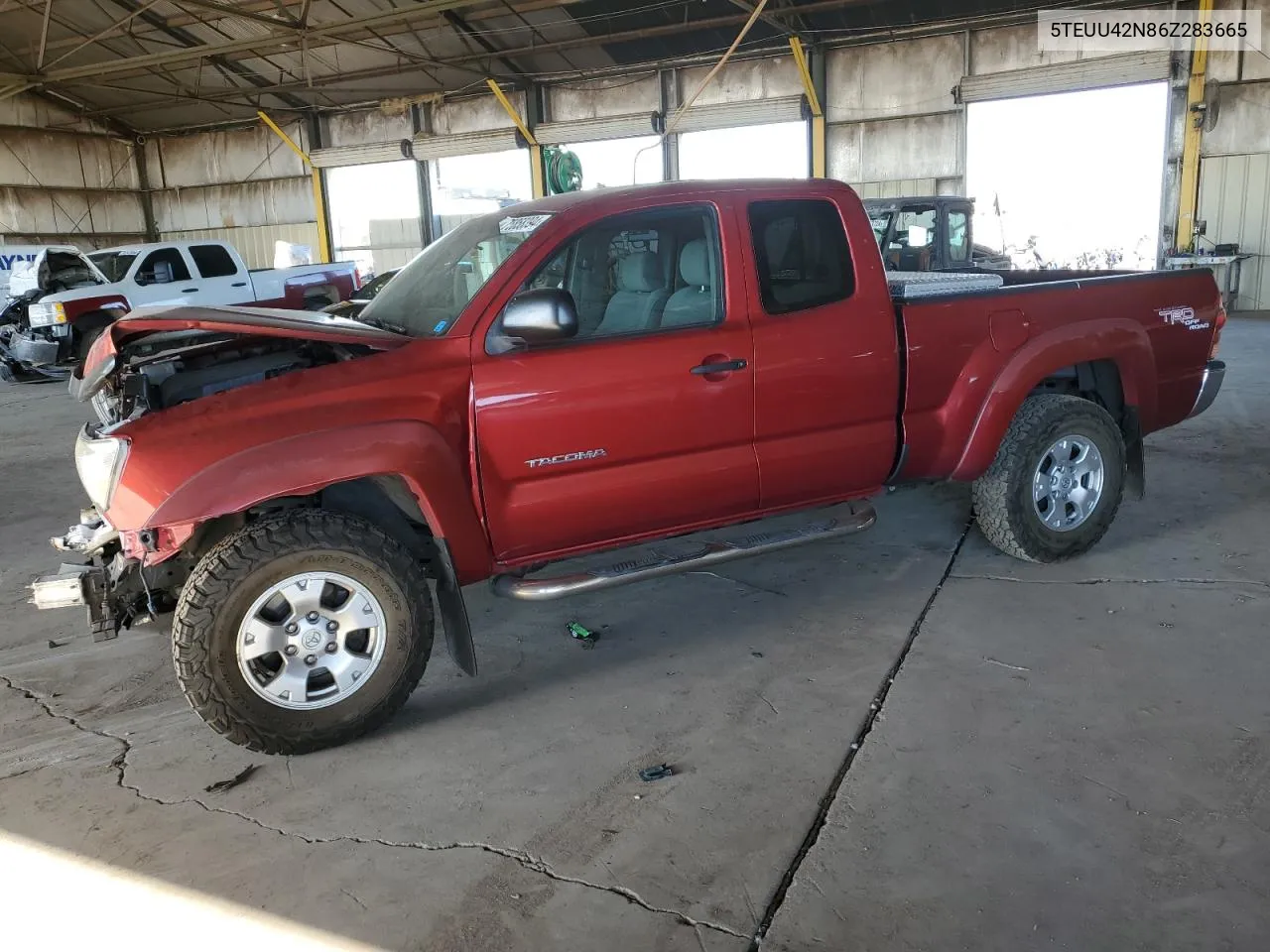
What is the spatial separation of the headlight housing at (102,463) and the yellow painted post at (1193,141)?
687 inches

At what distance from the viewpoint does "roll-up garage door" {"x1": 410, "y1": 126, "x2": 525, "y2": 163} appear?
21297 millimetres

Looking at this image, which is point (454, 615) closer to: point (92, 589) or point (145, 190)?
point (92, 589)

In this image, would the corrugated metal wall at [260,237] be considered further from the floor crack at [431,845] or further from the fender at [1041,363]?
the floor crack at [431,845]

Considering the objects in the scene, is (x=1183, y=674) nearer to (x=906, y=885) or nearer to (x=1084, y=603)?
(x=1084, y=603)

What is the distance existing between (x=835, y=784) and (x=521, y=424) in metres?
1.56

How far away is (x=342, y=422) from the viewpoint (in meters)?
3.09

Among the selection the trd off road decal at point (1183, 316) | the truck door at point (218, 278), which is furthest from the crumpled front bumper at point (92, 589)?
the truck door at point (218, 278)

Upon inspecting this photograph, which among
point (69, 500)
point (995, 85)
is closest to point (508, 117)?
point (995, 85)

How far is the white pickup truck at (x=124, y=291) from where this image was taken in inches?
462

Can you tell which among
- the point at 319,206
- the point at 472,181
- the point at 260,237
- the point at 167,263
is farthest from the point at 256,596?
the point at 260,237

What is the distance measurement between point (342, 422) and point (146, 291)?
37.0ft

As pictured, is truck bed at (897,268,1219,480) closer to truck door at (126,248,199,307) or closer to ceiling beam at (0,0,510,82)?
truck door at (126,248,199,307)

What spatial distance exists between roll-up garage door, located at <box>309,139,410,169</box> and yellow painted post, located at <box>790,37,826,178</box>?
9.69 m

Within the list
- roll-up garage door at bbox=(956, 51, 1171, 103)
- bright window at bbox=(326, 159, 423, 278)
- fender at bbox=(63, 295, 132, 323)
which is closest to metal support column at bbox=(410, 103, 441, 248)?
bright window at bbox=(326, 159, 423, 278)
